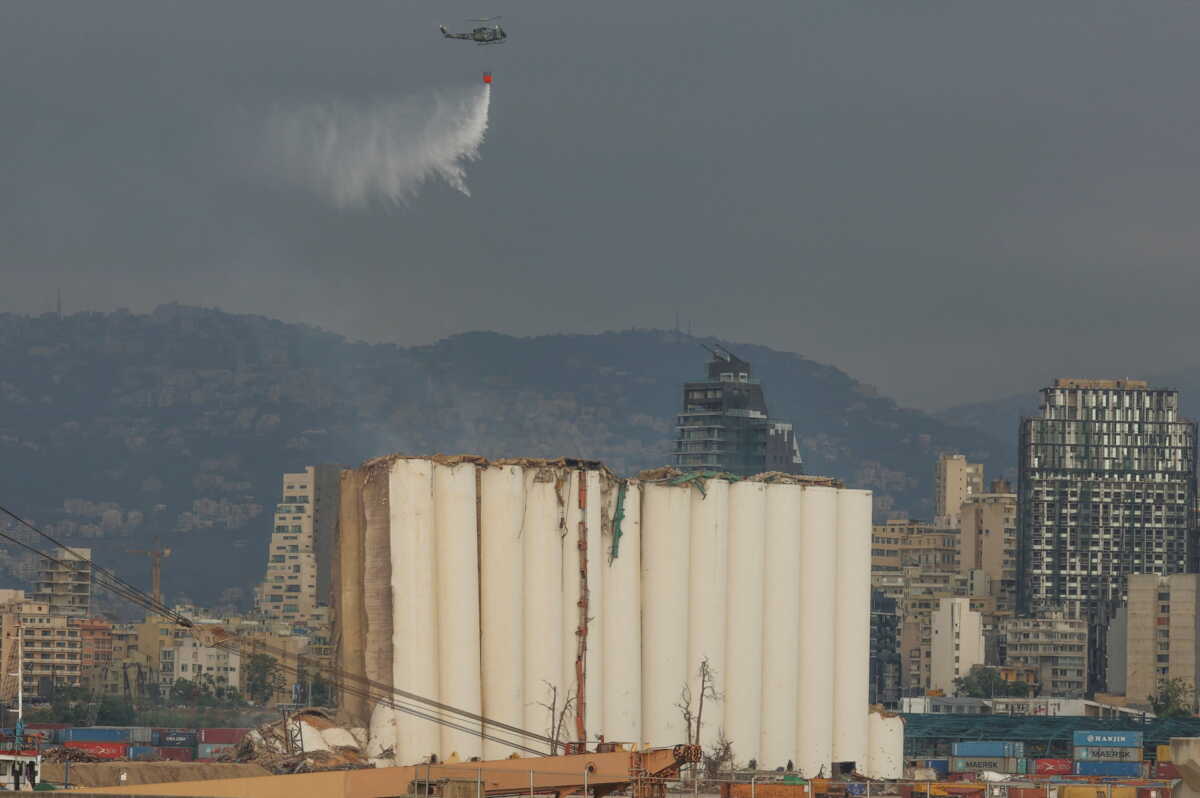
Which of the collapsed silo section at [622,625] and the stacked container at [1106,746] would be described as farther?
the stacked container at [1106,746]

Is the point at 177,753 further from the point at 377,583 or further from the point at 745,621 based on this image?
the point at 377,583

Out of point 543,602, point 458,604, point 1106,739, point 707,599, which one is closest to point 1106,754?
point 1106,739

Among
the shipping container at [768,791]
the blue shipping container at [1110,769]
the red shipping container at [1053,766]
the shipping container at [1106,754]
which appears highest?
the shipping container at [768,791]

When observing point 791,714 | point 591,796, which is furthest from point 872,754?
point 591,796

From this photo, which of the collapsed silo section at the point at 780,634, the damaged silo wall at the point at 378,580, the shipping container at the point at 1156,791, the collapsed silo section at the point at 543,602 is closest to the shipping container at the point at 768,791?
the shipping container at the point at 1156,791

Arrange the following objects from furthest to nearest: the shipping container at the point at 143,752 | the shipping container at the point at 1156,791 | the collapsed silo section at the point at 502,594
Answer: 1. the shipping container at the point at 143,752
2. the collapsed silo section at the point at 502,594
3. the shipping container at the point at 1156,791

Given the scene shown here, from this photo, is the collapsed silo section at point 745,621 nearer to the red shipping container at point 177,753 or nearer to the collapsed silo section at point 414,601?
the collapsed silo section at point 414,601

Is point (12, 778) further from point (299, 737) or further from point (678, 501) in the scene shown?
point (678, 501)
